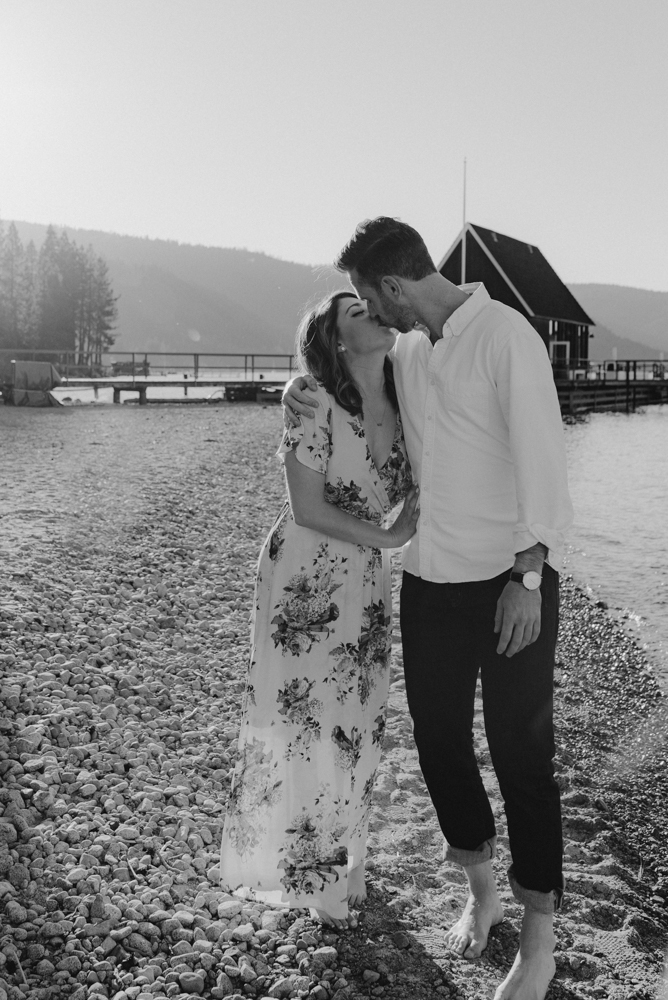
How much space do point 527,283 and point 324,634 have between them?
40930mm

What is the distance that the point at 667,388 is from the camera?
5728cm

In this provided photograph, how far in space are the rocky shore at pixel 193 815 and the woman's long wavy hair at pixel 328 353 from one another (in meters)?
1.67

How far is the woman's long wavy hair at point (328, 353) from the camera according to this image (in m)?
2.47

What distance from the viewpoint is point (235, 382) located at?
2889 centimetres

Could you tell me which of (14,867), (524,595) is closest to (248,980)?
→ (14,867)

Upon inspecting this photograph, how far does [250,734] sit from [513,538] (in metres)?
1.03

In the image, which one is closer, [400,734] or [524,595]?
[524,595]

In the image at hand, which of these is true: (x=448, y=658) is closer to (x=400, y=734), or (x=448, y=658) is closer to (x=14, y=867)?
(x=14, y=867)

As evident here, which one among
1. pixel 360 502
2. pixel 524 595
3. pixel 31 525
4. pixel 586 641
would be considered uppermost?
pixel 360 502

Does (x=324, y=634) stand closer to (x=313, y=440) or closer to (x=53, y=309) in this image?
(x=313, y=440)

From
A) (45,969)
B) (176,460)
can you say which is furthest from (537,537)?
(176,460)

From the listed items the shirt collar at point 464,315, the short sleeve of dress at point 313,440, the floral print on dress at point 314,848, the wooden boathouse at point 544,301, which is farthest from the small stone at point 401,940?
the wooden boathouse at point 544,301

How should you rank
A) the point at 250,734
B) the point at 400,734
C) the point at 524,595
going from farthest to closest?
1. the point at 400,734
2. the point at 250,734
3. the point at 524,595

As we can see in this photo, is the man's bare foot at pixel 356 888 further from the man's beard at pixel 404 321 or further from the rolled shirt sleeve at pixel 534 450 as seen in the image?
the man's beard at pixel 404 321
